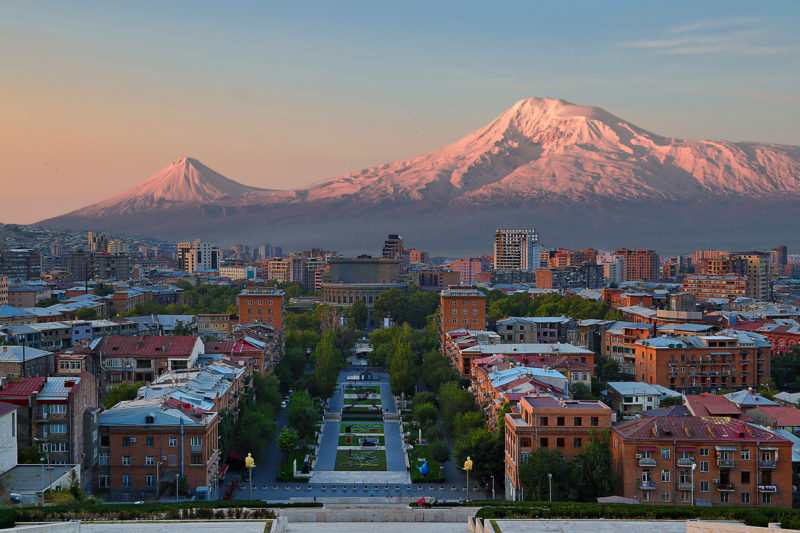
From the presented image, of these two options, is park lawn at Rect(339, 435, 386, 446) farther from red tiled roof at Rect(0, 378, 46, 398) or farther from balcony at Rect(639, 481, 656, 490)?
balcony at Rect(639, 481, 656, 490)

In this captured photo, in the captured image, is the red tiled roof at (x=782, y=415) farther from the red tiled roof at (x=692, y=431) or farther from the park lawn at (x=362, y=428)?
the park lawn at (x=362, y=428)

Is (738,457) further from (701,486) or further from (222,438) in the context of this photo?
(222,438)

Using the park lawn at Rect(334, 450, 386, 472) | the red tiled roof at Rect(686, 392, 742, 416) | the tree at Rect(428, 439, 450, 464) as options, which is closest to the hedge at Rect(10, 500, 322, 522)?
the park lawn at Rect(334, 450, 386, 472)

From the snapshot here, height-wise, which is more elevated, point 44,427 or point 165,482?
point 44,427

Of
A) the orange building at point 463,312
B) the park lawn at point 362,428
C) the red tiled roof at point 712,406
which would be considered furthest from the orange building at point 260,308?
the red tiled roof at point 712,406

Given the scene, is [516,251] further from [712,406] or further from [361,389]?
[712,406]

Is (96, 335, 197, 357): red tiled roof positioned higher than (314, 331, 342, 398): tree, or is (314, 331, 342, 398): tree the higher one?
(96, 335, 197, 357): red tiled roof

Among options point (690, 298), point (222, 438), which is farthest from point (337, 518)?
point (690, 298)
